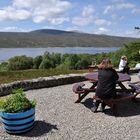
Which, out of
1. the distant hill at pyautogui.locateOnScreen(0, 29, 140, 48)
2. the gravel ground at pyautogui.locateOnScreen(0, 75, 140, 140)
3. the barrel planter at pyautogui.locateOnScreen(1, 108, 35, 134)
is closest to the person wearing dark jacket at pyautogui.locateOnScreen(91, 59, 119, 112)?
the gravel ground at pyautogui.locateOnScreen(0, 75, 140, 140)

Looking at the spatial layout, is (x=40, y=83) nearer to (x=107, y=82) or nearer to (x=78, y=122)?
(x=107, y=82)

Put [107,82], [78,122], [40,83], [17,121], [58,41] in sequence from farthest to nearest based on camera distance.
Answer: [58,41] → [40,83] → [107,82] → [78,122] → [17,121]

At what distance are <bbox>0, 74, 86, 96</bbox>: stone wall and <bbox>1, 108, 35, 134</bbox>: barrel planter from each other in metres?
3.70

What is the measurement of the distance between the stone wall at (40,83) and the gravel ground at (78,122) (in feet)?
4.12

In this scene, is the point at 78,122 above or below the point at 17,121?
below

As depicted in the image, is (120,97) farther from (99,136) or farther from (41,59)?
(41,59)

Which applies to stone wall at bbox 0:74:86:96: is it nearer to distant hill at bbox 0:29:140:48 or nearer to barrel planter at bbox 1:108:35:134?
barrel planter at bbox 1:108:35:134

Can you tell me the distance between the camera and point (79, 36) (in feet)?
489

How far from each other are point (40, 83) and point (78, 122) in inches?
173

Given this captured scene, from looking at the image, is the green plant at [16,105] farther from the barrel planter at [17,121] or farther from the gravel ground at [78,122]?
the gravel ground at [78,122]

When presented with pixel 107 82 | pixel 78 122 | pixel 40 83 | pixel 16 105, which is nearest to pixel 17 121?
pixel 16 105

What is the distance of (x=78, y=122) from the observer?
6.96 m

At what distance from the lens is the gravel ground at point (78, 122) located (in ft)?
20.0

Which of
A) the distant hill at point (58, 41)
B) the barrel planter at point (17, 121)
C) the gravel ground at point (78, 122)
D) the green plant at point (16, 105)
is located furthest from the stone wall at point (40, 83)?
the distant hill at point (58, 41)
